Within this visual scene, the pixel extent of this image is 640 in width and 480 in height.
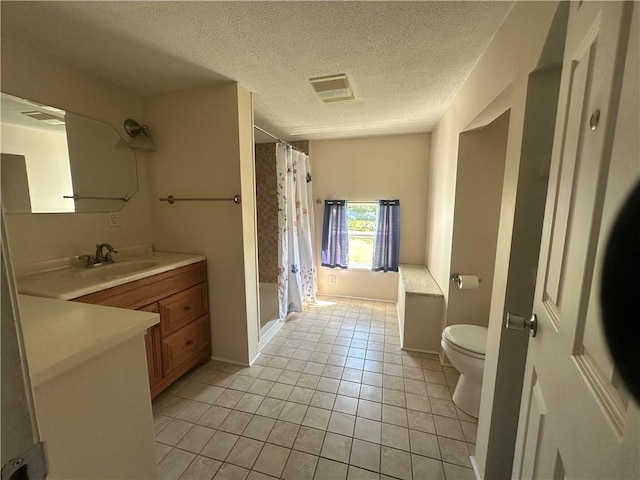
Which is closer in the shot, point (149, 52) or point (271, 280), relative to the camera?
point (149, 52)

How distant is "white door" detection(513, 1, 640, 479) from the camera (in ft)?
1.30

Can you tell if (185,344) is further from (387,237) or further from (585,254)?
(387,237)

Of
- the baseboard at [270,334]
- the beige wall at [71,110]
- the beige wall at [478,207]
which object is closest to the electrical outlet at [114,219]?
the beige wall at [71,110]

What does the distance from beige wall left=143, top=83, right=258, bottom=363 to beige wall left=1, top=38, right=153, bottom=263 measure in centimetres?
12

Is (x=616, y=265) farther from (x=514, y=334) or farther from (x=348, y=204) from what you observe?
(x=348, y=204)

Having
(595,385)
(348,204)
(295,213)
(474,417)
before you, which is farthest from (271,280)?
(595,385)

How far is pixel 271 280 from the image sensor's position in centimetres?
390

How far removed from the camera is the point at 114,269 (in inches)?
72.8

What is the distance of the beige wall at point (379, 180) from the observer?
129 inches

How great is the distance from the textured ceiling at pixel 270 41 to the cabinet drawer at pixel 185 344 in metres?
1.80

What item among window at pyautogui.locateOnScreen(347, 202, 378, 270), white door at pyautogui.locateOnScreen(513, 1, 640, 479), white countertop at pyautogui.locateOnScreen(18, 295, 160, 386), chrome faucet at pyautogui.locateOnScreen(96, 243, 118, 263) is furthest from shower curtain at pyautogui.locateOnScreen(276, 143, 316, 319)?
white door at pyautogui.locateOnScreen(513, 1, 640, 479)

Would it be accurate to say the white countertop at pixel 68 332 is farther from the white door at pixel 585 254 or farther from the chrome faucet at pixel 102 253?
the white door at pixel 585 254

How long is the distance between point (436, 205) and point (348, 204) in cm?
119

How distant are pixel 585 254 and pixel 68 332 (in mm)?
1298
